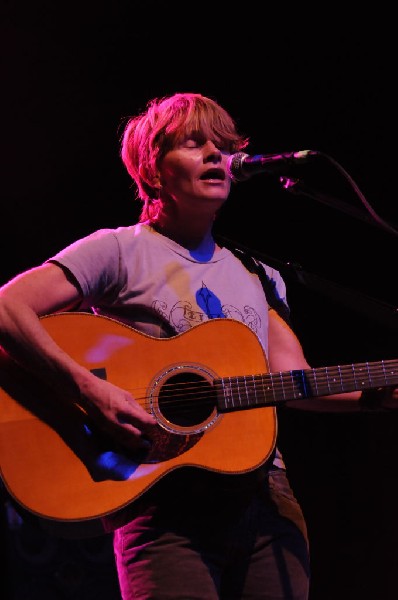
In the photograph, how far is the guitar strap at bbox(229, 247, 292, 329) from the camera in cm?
274

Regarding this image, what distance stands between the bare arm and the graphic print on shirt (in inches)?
14.6

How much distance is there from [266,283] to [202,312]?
485 mm

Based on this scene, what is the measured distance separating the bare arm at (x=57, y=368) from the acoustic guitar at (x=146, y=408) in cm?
5

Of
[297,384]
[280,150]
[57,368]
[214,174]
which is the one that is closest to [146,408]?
[57,368]

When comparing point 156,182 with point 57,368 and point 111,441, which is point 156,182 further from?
point 111,441

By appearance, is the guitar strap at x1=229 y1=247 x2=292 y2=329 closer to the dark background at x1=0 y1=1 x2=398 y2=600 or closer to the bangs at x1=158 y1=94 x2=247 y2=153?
the bangs at x1=158 y1=94 x2=247 y2=153

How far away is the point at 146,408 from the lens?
83.0 inches

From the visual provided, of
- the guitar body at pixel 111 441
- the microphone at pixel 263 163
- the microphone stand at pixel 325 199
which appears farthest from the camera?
the microphone stand at pixel 325 199

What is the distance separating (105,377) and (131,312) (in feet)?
1.04

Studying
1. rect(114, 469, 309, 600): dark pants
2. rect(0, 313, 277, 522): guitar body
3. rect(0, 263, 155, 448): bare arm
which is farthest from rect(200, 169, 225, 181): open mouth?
rect(114, 469, 309, 600): dark pants

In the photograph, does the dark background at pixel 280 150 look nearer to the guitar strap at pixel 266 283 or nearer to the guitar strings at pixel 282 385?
the guitar strap at pixel 266 283

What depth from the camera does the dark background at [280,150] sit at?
3.95 meters

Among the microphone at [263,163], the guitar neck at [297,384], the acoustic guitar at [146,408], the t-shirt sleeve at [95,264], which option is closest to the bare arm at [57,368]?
the acoustic guitar at [146,408]

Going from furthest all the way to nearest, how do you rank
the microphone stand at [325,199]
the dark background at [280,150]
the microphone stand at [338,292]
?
→ 1. the dark background at [280,150]
2. the microphone stand at [338,292]
3. the microphone stand at [325,199]
